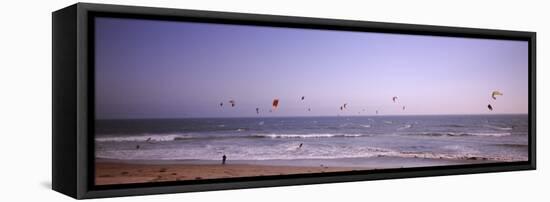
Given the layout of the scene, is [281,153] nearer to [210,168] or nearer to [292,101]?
Answer: [292,101]

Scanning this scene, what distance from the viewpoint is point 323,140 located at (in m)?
7.80

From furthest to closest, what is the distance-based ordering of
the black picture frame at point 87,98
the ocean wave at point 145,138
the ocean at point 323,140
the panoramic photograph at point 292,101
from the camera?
the ocean at point 323,140 → the panoramic photograph at point 292,101 → the ocean wave at point 145,138 → the black picture frame at point 87,98

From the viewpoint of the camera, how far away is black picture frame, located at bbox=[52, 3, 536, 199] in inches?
257

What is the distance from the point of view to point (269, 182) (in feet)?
24.4

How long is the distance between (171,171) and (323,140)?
1.52 meters

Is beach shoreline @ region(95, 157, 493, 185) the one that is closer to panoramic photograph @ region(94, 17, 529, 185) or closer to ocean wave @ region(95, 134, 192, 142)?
panoramic photograph @ region(94, 17, 529, 185)

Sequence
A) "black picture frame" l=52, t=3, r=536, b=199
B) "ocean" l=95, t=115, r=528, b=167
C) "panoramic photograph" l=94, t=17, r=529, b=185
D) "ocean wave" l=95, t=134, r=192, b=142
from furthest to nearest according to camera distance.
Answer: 1. "ocean" l=95, t=115, r=528, b=167
2. "panoramic photograph" l=94, t=17, r=529, b=185
3. "ocean wave" l=95, t=134, r=192, b=142
4. "black picture frame" l=52, t=3, r=536, b=199

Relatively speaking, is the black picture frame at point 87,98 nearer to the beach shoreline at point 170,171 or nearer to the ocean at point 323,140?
the beach shoreline at point 170,171

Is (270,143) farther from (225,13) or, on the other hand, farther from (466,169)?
(466,169)

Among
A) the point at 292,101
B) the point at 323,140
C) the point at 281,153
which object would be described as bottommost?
the point at 281,153

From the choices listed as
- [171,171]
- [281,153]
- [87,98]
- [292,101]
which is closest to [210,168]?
[171,171]

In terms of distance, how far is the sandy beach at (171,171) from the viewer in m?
6.78

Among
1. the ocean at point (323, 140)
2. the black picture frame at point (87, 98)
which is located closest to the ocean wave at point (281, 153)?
the ocean at point (323, 140)

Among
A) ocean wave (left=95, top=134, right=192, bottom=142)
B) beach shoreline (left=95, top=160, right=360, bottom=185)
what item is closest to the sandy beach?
beach shoreline (left=95, top=160, right=360, bottom=185)
